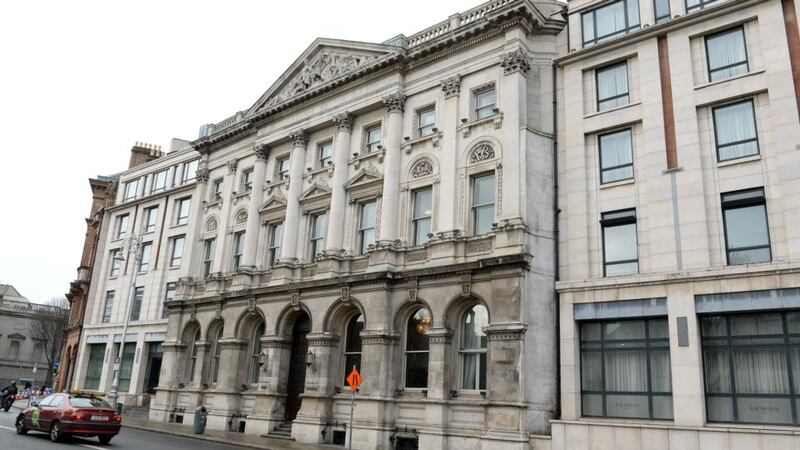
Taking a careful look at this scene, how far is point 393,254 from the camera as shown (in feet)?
84.3

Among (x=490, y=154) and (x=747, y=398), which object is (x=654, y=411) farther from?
(x=490, y=154)

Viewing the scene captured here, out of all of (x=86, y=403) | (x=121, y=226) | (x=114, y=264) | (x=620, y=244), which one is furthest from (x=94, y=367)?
(x=620, y=244)

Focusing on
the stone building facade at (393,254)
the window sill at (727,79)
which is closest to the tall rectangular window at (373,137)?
the stone building facade at (393,254)

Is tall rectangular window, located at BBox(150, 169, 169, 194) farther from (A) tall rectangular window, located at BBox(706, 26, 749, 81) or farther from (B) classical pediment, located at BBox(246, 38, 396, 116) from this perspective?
(A) tall rectangular window, located at BBox(706, 26, 749, 81)

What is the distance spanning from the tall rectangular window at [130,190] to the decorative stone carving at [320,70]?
67.2 ft

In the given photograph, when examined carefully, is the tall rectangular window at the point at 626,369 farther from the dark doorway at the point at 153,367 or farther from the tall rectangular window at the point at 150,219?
the tall rectangular window at the point at 150,219

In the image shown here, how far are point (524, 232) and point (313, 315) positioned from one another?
10.6 metres

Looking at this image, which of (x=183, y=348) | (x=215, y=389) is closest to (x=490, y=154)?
(x=215, y=389)

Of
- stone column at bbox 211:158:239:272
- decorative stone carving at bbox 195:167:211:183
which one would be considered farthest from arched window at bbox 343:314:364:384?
decorative stone carving at bbox 195:167:211:183

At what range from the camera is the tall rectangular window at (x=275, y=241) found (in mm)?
31969

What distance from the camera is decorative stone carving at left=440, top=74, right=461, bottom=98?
2602cm

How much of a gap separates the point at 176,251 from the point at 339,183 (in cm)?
1935

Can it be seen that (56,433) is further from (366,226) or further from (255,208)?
(255,208)

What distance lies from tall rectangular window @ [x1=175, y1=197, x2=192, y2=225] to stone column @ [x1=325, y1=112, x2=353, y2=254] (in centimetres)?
1766
